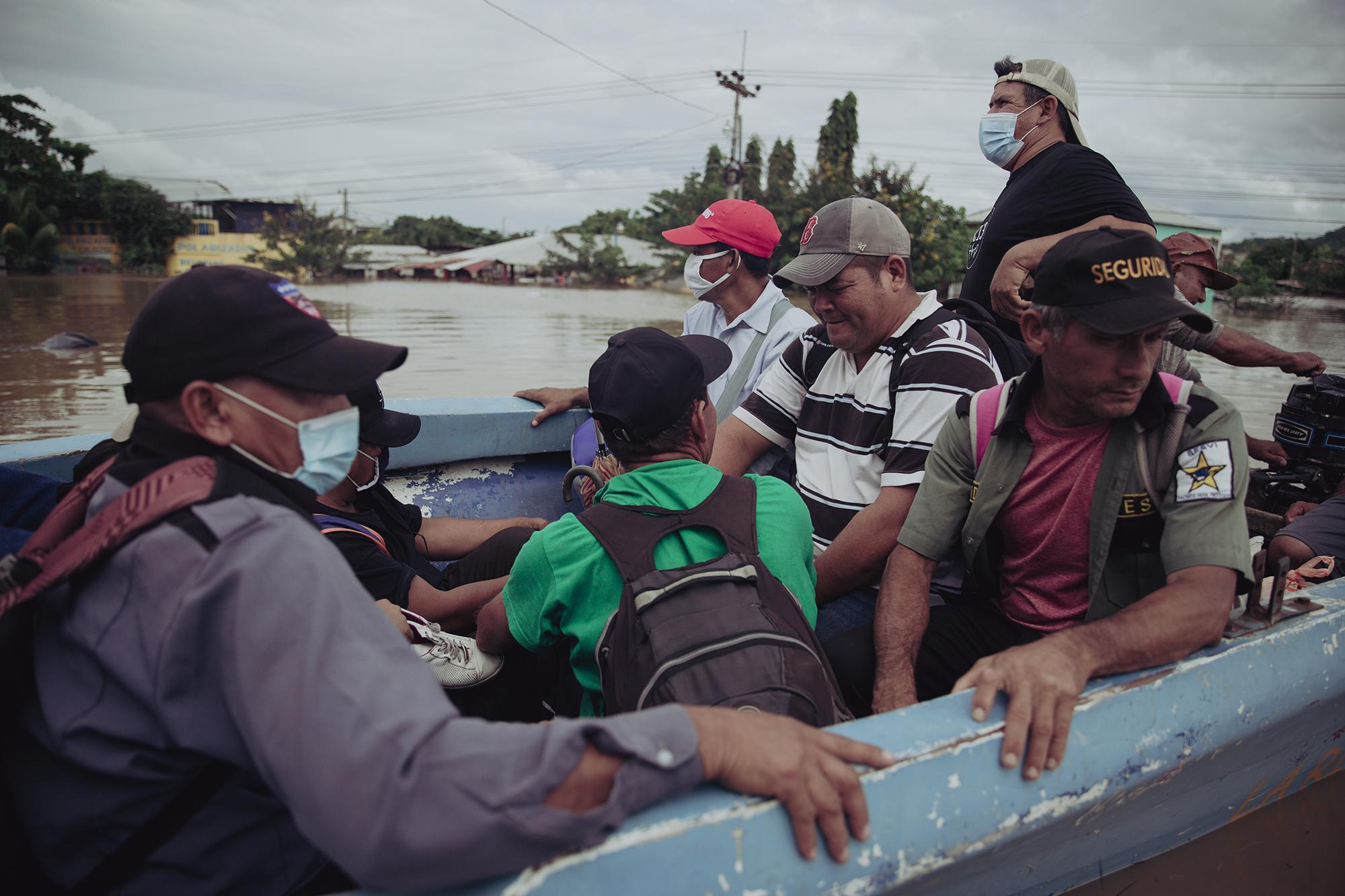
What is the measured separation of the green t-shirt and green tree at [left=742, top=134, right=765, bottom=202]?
3457cm

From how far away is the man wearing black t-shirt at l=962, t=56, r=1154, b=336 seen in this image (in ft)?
8.76

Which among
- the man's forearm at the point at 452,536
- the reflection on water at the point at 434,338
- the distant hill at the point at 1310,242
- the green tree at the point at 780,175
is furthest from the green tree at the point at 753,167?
the man's forearm at the point at 452,536

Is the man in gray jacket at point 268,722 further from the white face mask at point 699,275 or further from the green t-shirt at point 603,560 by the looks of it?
the white face mask at point 699,275

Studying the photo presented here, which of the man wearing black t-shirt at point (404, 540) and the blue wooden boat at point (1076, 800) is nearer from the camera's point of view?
the blue wooden boat at point (1076, 800)

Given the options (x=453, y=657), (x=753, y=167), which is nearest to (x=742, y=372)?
(x=453, y=657)

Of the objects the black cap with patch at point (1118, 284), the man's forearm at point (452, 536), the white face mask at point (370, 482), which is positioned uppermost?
the black cap with patch at point (1118, 284)

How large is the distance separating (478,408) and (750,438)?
50.3 inches

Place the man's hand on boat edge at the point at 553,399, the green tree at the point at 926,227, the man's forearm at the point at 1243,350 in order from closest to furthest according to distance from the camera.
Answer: the man's forearm at the point at 1243,350 < the man's hand on boat edge at the point at 553,399 < the green tree at the point at 926,227

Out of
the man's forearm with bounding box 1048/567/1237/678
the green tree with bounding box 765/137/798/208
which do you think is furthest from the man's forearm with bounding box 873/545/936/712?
the green tree with bounding box 765/137/798/208

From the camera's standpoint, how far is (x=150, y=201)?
39.6 meters

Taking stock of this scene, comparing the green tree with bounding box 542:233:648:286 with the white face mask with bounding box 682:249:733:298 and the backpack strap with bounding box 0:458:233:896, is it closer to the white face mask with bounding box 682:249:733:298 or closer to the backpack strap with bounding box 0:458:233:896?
the white face mask with bounding box 682:249:733:298

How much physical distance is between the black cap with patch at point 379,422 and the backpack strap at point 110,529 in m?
1.15

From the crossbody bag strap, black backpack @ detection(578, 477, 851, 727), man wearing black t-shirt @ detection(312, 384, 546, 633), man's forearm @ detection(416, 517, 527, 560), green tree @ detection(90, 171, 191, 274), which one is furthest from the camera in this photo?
green tree @ detection(90, 171, 191, 274)

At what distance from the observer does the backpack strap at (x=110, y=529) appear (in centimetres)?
88
